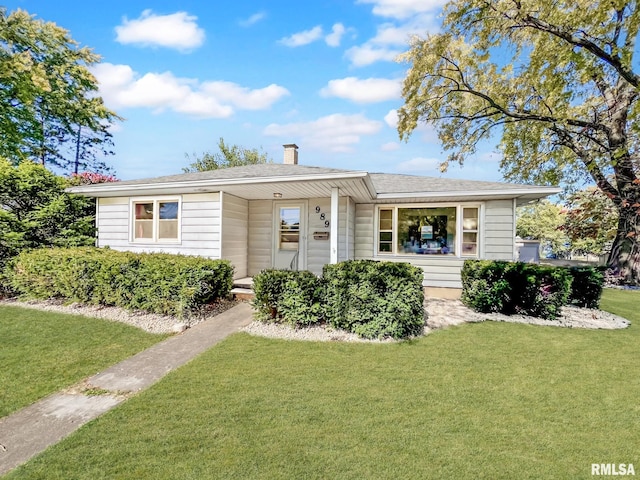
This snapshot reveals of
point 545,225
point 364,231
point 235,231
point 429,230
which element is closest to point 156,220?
point 235,231

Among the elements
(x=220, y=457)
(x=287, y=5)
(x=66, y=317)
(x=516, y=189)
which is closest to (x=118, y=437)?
(x=220, y=457)

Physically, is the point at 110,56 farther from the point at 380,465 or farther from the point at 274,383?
the point at 380,465

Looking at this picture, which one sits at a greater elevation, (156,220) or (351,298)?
(156,220)

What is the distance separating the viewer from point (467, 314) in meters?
6.54

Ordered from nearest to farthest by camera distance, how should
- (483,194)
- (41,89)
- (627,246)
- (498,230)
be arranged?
(483,194)
(498,230)
(41,89)
(627,246)

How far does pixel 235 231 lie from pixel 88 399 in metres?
5.86

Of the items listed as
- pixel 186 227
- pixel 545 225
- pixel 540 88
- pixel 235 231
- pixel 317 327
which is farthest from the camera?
pixel 545 225

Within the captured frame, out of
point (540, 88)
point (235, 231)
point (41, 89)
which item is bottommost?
point (235, 231)

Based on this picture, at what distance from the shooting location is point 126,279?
6.14 meters

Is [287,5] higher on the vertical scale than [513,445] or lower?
higher

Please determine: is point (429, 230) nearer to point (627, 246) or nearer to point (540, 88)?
point (540, 88)

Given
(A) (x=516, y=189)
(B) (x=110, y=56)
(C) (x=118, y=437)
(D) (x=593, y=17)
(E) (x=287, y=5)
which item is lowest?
(C) (x=118, y=437)

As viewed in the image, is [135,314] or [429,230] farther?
[429,230]

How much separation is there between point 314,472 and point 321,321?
11.4ft
